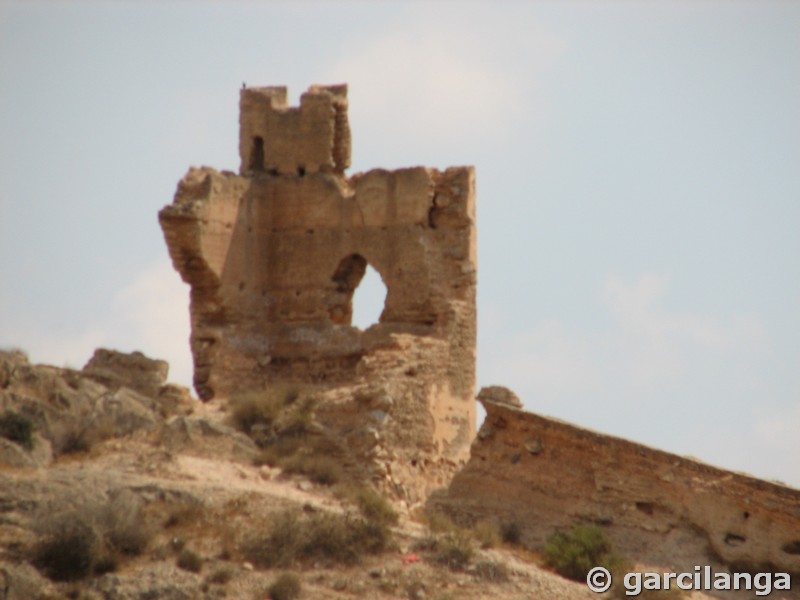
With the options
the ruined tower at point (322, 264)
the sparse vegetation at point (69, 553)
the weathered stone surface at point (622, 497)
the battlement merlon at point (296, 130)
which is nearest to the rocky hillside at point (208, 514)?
the sparse vegetation at point (69, 553)

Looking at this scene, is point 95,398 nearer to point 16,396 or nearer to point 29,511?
point 16,396

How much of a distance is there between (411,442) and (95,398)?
14.2ft

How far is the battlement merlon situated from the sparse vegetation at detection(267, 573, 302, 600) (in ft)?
31.1

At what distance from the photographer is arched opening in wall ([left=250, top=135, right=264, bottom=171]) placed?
96.1 feet

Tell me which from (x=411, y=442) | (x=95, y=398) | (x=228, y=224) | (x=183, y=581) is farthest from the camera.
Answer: (x=228, y=224)

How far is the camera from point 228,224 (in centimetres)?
2822

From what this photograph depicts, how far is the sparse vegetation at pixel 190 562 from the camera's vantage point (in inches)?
822

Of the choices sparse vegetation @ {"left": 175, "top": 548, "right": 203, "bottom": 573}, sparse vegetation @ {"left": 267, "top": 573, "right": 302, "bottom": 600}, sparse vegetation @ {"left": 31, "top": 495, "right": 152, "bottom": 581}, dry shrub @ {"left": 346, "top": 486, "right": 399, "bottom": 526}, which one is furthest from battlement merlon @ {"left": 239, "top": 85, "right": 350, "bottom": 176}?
sparse vegetation @ {"left": 267, "top": 573, "right": 302, "bottom": 600}

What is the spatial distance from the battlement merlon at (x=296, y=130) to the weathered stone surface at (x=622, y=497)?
5.44m

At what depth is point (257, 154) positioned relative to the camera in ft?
96.5

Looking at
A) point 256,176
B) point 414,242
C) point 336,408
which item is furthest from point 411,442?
point 256,176

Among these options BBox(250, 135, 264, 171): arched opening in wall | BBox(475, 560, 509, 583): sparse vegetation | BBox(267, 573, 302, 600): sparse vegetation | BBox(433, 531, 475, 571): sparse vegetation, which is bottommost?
BBox(267, 573, 302, 600): sparse vegetation

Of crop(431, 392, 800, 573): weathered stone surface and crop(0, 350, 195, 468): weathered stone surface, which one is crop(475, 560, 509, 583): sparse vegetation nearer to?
crop(431, 392, 800, 573): weathered stone surface

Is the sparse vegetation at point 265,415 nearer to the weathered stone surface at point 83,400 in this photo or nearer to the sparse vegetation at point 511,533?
the weathered stone surface at point 83,400
